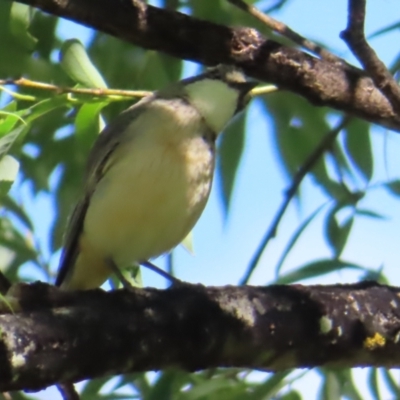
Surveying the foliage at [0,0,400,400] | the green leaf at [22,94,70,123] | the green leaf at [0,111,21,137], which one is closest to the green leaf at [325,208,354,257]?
the foliage at [0,0,400,400]

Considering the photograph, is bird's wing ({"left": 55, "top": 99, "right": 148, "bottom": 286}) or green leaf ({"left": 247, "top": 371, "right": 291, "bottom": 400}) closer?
green leaf ({"left": 247, "top": 371, "right": 291, "bottom": 400})

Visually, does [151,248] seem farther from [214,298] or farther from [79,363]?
[79,363]

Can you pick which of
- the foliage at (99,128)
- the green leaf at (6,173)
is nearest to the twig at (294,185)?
the foliage at (99,128)

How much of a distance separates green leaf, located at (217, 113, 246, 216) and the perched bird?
0.03 metres

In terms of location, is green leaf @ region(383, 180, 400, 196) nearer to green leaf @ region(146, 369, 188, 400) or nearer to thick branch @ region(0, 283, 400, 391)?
thick branch @ region(0, 283, 400, 391)

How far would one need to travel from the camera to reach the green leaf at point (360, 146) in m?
2.12

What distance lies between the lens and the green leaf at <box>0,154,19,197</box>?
155cm

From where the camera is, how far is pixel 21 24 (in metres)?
1.77

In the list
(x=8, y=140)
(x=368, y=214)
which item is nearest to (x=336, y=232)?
(x=368, y=214)

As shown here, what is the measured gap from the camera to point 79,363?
121 centimetres

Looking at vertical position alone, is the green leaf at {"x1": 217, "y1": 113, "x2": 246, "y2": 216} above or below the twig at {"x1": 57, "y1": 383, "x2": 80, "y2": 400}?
above

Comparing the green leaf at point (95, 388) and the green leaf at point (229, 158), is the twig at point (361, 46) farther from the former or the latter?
the green leaf at point (95, 388)

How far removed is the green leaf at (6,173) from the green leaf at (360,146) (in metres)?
0.84

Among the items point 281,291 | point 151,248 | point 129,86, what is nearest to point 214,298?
point 281,291
